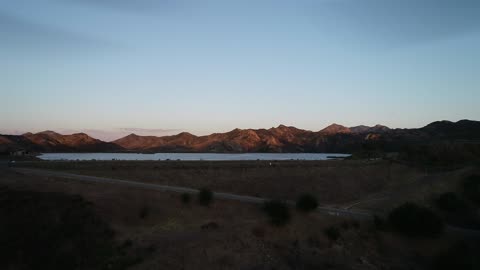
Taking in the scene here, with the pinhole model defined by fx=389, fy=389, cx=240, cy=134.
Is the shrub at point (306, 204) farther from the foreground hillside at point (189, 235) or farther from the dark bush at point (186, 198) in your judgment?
the dark bush at point (186, 198)

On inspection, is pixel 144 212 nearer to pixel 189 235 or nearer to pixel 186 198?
pixel 186 198

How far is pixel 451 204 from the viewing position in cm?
3556

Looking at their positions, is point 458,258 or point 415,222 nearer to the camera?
point 458,258

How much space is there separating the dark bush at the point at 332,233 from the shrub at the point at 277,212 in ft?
8.58

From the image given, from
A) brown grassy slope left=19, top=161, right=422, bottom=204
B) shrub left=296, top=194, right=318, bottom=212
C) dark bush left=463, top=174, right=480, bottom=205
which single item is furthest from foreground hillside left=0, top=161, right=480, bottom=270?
brown grassy slope left=19, top=161, right=422, bottom=204

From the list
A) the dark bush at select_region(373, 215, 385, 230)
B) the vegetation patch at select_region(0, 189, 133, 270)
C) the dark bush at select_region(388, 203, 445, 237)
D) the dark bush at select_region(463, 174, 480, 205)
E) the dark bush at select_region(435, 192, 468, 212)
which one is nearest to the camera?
the vegetation patch at select_region(0, 189, 133, 270)

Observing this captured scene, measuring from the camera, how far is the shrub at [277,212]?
25.1 m

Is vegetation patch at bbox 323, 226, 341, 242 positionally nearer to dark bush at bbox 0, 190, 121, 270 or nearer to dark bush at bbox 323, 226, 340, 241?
dark bush at bbox 323, 226, 340, 241

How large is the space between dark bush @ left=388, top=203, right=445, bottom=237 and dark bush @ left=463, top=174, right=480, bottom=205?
17.0 m

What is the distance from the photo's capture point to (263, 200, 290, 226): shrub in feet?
82.4

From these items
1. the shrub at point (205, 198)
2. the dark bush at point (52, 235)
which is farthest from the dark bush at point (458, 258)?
the dark bush at point (52, 235)

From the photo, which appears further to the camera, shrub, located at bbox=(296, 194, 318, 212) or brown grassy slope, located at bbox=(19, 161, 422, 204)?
brown grassy slope, located at bbox=(19, 161, 422, 204)

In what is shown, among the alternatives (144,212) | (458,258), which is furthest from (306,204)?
(144,212)

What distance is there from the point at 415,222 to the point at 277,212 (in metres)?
9.03
